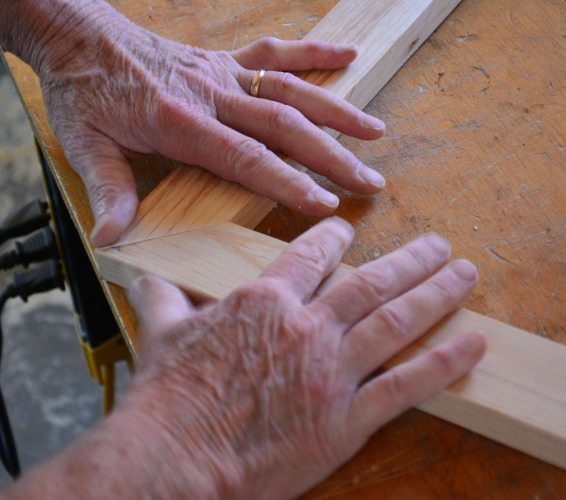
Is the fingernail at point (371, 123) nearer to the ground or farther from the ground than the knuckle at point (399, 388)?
farther from the ground

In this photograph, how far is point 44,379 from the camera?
8.04 ft

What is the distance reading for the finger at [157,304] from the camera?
769 millimetres

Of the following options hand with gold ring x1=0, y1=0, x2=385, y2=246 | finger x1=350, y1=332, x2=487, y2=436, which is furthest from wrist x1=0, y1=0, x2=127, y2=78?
finger x1=350, y1=332, x2=487, y2=436

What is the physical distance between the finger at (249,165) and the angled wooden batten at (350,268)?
0.04m

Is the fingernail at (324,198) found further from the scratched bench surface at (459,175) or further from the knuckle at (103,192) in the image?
the knuckle at (103,192)

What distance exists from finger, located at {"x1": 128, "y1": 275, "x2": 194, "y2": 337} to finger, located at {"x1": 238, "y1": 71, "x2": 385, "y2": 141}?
0.43 metres

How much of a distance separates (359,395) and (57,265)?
3.72 ft

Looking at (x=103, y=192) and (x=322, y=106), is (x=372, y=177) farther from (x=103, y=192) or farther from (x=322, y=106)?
(x=103, y=192)

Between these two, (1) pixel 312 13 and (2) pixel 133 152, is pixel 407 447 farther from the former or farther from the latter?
(1) pixel 312 13

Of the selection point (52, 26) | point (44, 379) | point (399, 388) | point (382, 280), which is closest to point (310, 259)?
point (382, 280)

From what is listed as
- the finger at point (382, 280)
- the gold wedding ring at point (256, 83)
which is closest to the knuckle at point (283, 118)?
the gold wedding ring at point (256, 83)

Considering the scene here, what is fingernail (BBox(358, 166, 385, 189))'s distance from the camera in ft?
3.15

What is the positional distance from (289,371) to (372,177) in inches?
17.5

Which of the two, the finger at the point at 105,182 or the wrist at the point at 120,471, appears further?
the finger at the point at 105,182
